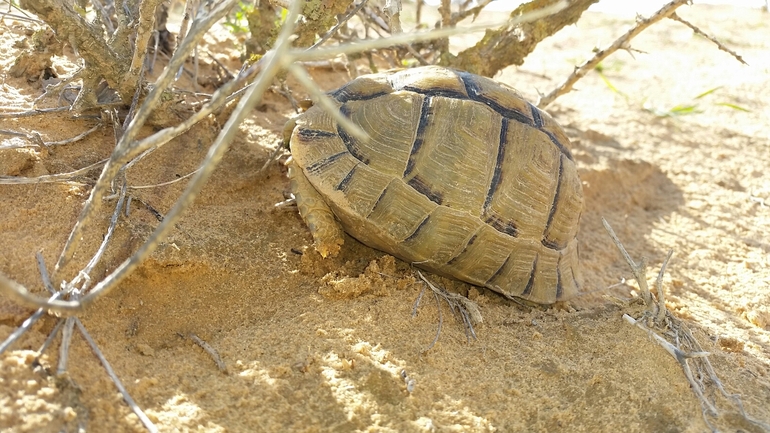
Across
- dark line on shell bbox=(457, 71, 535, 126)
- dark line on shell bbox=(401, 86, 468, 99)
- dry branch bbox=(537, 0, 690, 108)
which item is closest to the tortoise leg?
dark line on shell bbox=(401, 86, 468, 99)

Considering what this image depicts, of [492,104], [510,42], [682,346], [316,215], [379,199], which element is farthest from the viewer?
[510,42]

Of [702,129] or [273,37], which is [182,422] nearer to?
[273,37]

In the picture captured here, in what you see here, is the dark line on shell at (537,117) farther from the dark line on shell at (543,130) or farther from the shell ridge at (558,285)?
the shell ridge at (558,285)

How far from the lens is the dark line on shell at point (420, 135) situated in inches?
115

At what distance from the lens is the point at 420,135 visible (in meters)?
2.95

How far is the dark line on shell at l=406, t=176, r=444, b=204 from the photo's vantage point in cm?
290

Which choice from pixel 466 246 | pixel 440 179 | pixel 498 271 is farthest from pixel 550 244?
pixel 440 179

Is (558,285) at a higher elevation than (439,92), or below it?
below

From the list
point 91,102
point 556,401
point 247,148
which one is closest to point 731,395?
point 556,401

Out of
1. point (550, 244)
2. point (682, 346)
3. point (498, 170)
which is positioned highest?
point (498, 170)

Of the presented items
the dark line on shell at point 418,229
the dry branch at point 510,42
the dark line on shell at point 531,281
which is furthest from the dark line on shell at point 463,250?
the dry branch at point 510,42

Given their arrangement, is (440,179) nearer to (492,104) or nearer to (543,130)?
(492,104)

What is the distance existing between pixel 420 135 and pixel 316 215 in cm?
68

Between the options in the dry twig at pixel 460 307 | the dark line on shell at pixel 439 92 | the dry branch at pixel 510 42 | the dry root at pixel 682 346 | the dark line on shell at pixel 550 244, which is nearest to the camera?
the dry root at pixel 682 346
